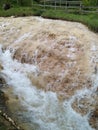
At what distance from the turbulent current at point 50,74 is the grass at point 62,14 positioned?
0.70 meters

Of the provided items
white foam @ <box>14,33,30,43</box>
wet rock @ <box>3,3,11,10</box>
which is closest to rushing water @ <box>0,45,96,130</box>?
white foam @ <box>14,33,30,43</box>

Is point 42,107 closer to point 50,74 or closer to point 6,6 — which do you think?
point 50,74

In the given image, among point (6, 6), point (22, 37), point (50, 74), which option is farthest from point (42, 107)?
point (6, 6)

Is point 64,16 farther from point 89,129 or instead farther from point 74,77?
point 89,129

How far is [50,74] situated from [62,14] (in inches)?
320

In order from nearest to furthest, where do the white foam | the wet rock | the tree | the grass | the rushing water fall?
the rushing water
the white foam
the grass
the wet rock
the tree

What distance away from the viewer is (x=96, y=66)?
16.1 meters

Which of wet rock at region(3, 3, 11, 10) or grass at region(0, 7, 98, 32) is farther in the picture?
wet rock at region(3, 3, 11, 10)

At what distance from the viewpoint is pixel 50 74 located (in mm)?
16203

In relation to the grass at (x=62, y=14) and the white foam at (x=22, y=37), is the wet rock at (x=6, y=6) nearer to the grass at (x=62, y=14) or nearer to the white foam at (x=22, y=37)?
the grass at (x=62, y=14)

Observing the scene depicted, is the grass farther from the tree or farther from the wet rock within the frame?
the tree

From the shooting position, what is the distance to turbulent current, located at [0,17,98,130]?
45.0 ft

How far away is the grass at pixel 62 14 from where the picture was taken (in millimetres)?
20884

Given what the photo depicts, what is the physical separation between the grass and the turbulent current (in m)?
0.70
